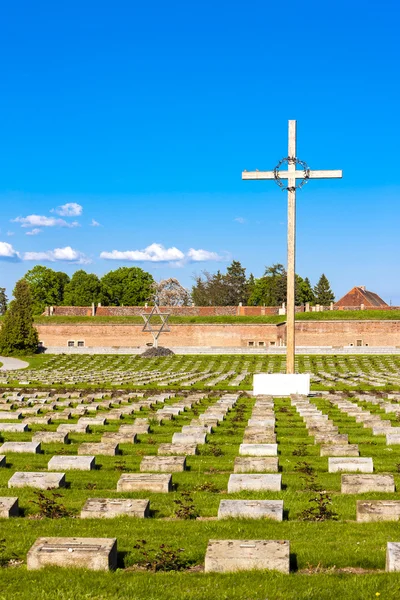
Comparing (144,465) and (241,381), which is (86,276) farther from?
(144,465)

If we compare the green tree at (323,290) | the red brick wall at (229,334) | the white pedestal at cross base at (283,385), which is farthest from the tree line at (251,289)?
the white pedestal at cross base at (283,385)

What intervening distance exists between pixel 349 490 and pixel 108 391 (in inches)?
667

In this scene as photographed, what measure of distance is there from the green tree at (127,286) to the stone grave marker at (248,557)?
89.3m

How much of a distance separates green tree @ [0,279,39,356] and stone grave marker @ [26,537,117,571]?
4530cm

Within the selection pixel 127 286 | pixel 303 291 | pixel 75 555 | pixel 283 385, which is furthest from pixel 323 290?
pixel 75 555

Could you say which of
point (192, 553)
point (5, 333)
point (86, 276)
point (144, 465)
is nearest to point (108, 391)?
point (144, 465)

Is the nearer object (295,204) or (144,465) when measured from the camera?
(144,465)

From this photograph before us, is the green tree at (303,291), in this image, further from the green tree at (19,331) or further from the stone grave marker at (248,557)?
the stone grave marker at (248,557)

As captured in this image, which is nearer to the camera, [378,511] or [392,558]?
[392,558]

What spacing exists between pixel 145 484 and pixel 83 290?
277 feet

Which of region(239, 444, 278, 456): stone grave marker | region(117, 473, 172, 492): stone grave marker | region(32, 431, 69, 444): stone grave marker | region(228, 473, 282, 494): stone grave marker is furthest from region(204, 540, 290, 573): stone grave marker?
region(32, 431, 69, 444): stone grave marker

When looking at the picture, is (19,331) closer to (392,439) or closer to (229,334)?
(229,334)

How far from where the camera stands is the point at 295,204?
64.7 feet

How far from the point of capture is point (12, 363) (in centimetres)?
4525
